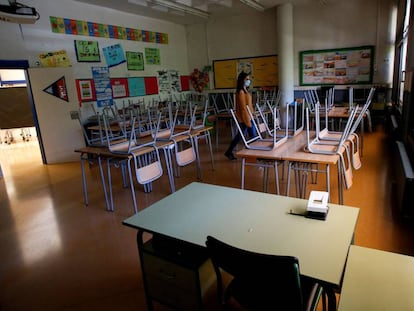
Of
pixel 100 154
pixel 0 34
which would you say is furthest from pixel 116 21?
pixel 100 154

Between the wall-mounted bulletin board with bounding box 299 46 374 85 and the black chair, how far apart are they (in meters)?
7.28

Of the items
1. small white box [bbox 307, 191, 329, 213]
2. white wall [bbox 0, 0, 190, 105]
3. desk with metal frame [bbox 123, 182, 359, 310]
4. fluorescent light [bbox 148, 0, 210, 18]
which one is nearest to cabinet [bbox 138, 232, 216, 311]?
desk with metal frame [bbox 123, 182, 359, 310]

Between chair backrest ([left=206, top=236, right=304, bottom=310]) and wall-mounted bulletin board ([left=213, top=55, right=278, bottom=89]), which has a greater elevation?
wall-mounted bulletin board ([left=213, top=55, right=278, bottom=89])

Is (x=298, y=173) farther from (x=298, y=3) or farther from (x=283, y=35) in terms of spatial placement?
(x=298, y=3)

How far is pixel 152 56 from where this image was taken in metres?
8.06

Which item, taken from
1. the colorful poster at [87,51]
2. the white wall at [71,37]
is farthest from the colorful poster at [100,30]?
the colorful poster at [87,51]

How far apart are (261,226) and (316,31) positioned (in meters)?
7.47

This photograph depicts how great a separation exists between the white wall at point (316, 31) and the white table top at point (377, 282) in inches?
284

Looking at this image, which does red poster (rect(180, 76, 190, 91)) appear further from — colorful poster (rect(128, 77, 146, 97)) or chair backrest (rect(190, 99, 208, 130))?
chair backrest (rect(190, 99, 208, 130))

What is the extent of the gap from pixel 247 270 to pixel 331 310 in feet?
1.16

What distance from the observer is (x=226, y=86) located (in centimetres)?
909

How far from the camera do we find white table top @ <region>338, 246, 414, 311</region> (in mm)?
959

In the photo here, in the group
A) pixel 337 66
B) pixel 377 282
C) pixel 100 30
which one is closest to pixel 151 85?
pixel 100 30

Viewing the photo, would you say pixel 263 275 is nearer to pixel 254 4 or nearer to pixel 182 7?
pixel 182 7
